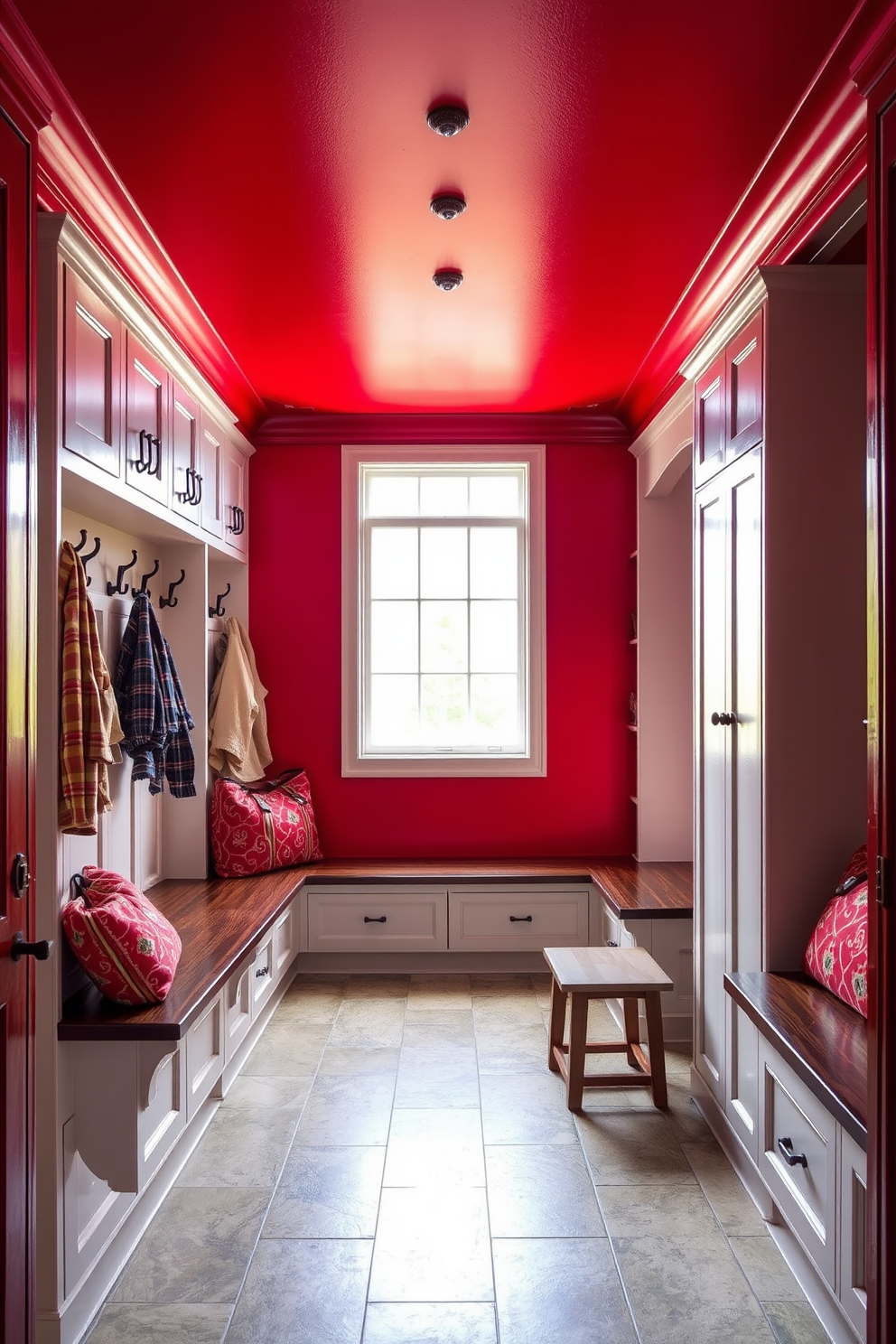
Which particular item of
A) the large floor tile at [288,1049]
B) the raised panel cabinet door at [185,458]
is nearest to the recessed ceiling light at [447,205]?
the raised panel cabinet door at [185,458]

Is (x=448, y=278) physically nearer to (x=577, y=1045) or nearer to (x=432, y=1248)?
(x=577, y=1045)

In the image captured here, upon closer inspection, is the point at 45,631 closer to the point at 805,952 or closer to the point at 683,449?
the point at 805,952

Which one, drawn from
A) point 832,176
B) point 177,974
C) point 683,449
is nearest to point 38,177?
point 832,176

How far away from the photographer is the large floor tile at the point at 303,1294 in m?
1.96

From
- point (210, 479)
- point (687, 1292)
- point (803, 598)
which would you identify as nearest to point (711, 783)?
point (803, 598)

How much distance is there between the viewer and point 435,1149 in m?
2.76

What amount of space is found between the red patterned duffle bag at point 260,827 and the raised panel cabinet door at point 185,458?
51.1 inches

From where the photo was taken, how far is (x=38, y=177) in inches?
82.3

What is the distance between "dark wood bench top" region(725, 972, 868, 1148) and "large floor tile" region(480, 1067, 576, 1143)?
847 millimetres

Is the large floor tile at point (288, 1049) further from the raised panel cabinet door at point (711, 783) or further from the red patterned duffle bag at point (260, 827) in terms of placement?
the raised panel cabinet door at point (711, 783)

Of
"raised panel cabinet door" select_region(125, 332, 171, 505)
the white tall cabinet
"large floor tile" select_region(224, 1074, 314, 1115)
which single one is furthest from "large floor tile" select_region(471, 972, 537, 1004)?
"raised panel cabinet door" select_region(125, 332, 171, 505)

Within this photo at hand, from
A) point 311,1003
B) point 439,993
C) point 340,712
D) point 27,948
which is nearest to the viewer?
point 27,948

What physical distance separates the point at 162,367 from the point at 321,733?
210 centimetres

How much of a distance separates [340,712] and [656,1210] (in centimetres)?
275
